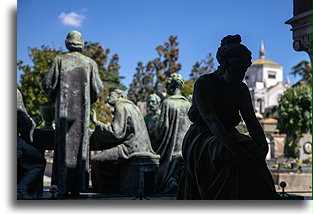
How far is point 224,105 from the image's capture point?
4219 mm

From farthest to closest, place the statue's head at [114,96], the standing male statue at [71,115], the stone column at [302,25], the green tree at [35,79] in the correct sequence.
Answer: the green tree at [35,79] < the statue's head at [114,96] < the standing male statue at [71,115] < the stone column at [302,25]

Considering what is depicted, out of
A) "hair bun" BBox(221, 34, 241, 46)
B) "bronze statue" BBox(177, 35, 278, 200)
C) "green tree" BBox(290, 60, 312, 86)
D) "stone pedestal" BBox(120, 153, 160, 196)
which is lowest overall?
"stone pedestal" BBox(120, 153, 160, 196)

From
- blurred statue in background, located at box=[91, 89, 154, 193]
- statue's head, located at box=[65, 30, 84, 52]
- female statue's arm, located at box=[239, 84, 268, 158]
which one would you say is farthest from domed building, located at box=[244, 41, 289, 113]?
female statue's arm, located at box=[239, 84, 268, 158]

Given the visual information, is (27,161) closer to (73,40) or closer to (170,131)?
(73,40)

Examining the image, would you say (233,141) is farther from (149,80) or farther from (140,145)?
(149,80)

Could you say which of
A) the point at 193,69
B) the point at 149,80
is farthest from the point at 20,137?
the point at 193,69

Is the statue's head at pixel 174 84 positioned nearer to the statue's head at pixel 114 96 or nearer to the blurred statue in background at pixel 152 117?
the blurred statue in background at pixel 152 117

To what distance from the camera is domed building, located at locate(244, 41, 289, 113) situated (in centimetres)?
9181

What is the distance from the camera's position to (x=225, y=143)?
3.89 metres

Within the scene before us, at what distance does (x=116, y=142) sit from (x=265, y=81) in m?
93.2

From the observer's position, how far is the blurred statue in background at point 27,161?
687 cm

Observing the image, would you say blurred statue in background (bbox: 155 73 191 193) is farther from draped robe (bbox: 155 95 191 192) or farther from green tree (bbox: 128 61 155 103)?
green tree (bbox: 128 61 155 103)

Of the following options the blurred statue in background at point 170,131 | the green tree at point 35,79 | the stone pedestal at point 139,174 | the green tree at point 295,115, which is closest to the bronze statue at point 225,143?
the stone pedestal at point 139,174
